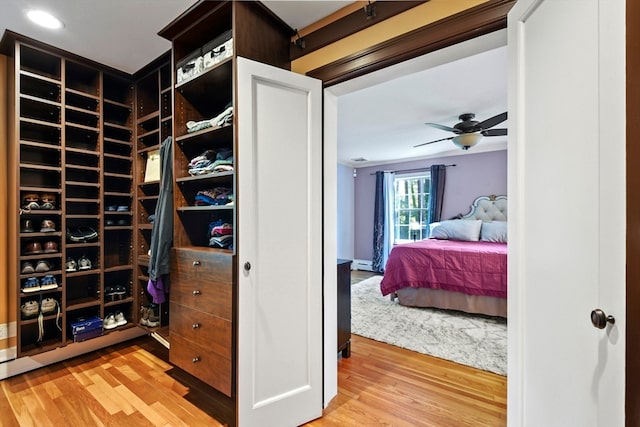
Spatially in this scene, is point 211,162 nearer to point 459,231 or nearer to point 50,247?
point 50,247

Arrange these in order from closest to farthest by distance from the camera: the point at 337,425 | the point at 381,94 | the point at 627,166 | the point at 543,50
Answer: the point at 627,166 < the point at 543,50 < the point at 337,425 < the point at 381,94

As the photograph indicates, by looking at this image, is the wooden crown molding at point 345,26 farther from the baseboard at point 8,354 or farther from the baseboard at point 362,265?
the baseboard at point 362,265

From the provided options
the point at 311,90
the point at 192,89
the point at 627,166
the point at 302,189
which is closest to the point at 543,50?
the point at 627,166

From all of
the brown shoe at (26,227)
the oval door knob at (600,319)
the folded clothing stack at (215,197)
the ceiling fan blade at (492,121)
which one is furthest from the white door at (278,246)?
the ceiling fan blade at (492,121)

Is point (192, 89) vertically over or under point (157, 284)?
over

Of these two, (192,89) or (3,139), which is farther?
(3,139)

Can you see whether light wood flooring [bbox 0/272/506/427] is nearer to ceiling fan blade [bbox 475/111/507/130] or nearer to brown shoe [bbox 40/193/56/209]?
brown shoe [bbox 40/193/56/209]

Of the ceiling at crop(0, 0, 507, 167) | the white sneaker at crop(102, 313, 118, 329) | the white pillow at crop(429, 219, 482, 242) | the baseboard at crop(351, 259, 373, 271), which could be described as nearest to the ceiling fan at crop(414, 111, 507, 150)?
the ceiling at crop(0, 0, 507, 167)

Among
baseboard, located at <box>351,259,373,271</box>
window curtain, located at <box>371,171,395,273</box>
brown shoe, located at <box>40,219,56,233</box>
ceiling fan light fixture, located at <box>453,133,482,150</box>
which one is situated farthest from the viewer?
baseboard, located at <box>351,259,373,271</box>

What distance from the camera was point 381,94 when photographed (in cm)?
272

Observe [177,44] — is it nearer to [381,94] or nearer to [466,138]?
[381,94]

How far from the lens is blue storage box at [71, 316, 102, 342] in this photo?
2.24 meters

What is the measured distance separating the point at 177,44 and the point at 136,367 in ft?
7.85

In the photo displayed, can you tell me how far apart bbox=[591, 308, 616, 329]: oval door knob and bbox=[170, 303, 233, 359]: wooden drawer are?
56.6 inches
